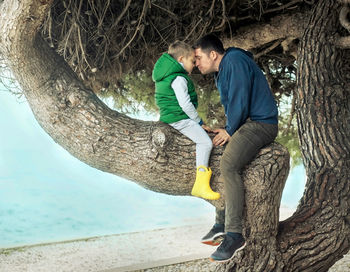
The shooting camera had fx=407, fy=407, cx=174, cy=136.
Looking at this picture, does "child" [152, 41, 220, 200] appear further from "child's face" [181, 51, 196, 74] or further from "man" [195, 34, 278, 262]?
"man" [195, 34, 278, 262]

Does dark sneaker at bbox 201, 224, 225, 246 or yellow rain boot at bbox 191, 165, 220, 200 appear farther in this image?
dark sneaker at bbox 201, 224, 225, 246

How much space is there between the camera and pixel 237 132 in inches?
87.1

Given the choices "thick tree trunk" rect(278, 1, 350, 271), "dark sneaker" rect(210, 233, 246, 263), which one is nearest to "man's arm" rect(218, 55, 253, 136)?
"dark sneaker" rect(210, 233, 246, 263)

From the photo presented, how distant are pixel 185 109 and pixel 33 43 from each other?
3.48 ft

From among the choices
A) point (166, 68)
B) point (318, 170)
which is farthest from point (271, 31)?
point (166, 68)

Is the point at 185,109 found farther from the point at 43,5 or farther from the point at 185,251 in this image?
the point at 185,251

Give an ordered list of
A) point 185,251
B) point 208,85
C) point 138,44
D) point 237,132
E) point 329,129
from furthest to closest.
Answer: point 185,251, point 208,85, point 138,44, point 329,129, point 237,132

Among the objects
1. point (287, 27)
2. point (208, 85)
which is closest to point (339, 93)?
point (287, 27)

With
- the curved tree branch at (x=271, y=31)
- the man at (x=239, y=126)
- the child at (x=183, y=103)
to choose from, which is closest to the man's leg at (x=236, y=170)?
the man at (x=239, y=126)

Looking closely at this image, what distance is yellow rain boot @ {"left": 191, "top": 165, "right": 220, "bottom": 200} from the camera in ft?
7.34

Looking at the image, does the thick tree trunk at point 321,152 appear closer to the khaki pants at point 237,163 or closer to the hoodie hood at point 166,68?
the khaki pants at point 237,163

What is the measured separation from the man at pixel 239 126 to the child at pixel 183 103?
127 mm

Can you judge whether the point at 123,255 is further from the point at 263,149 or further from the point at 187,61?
the point at 187,61

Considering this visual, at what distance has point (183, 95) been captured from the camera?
223 cm
